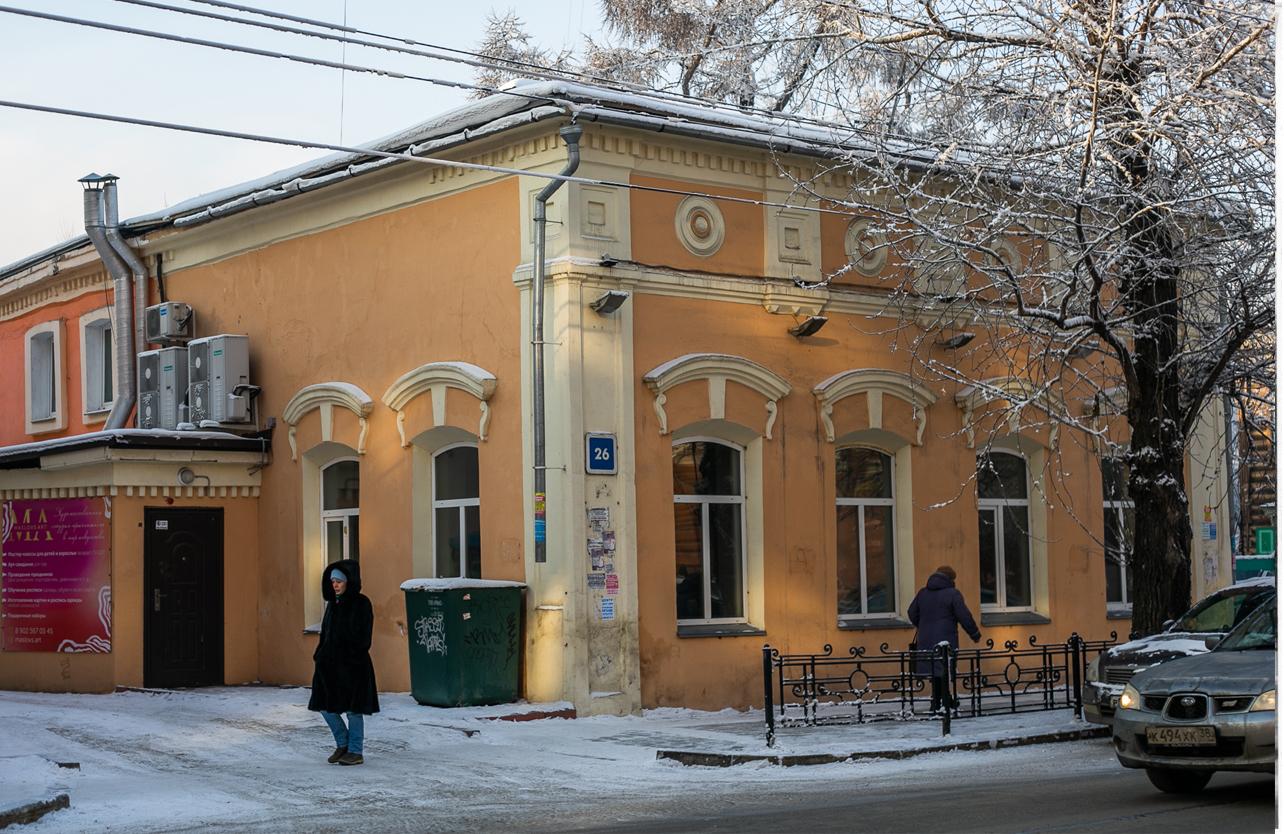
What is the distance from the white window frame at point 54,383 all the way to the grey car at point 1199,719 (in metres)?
19.7

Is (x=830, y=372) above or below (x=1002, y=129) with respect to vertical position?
below

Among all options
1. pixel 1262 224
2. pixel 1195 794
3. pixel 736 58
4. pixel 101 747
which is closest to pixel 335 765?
pixel 101 747

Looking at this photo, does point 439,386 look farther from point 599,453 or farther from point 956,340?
point 956,340

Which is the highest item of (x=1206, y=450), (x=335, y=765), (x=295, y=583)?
(x=1206, y=450)

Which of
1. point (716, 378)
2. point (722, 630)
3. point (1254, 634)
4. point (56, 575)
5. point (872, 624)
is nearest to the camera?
point (1254, 634)

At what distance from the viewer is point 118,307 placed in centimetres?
2391

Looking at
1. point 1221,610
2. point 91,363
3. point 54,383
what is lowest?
point 1221,610

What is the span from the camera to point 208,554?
2119cm

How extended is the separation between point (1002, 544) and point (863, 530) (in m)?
2.48

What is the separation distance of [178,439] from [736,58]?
29.5 ft

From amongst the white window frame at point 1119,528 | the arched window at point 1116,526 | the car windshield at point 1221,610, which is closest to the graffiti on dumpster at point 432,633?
the car windshield at point 1221,610

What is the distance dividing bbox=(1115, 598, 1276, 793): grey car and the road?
0.24m

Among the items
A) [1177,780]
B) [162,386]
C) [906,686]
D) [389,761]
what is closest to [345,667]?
[389,761]

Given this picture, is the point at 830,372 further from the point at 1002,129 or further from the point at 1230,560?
the point at 1230,560
